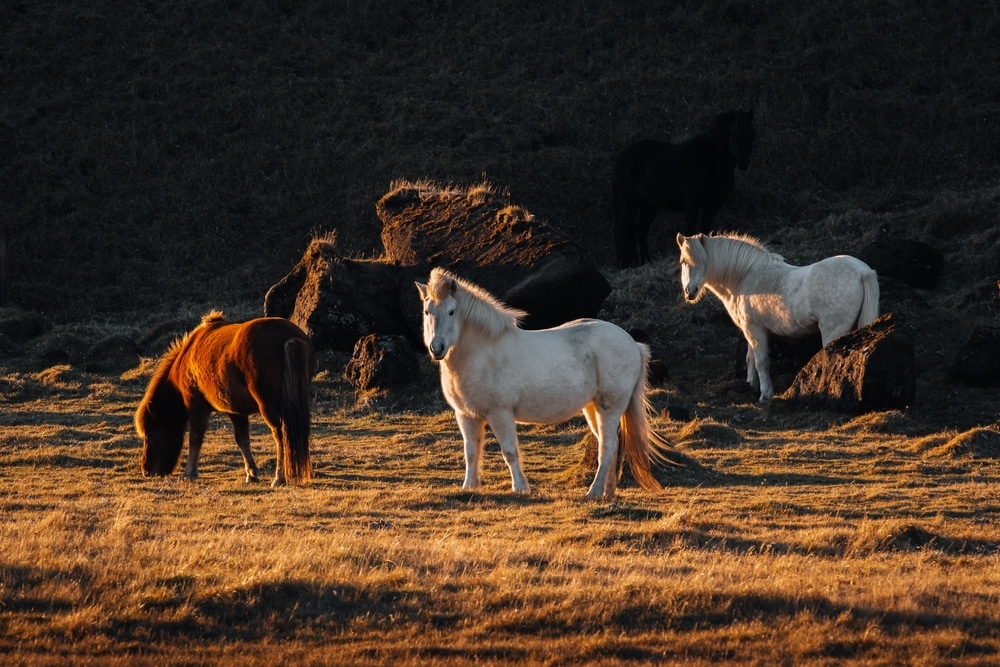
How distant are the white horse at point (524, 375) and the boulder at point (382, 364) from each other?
6.34m

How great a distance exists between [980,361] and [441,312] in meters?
8.69

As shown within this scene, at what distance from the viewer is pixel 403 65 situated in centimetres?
3638

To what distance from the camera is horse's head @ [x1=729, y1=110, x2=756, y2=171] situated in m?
23.9

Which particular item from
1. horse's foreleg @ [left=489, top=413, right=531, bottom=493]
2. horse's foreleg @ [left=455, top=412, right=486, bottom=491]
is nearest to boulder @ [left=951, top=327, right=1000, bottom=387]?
horse's foreleg @ [left=489, top=413, right=531, bottom=493]

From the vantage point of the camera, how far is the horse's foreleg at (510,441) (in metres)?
11.2

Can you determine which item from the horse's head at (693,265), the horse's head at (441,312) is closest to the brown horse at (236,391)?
the horse's head at (441,312)

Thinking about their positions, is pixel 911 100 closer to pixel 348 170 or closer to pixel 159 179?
pixel 348 170

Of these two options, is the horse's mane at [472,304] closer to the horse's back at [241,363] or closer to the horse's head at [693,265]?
the horse's back at [241,363]

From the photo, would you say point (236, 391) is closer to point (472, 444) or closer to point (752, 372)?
point (472, 444)

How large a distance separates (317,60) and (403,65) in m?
2.54

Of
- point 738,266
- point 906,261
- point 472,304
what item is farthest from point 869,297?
point 472,304

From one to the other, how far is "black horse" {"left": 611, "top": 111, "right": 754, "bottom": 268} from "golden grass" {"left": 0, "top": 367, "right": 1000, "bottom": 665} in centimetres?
1125

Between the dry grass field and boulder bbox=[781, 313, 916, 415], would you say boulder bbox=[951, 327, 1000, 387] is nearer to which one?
the dry grass field

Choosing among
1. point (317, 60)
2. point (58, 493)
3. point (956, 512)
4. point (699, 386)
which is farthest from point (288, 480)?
point (317, 60)
